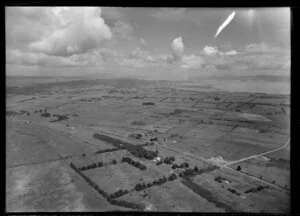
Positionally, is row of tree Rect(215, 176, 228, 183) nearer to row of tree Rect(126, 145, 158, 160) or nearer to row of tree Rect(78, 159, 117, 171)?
row of tree Rect(126, 145, 158, 160)

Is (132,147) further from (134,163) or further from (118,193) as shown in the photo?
(118,193)

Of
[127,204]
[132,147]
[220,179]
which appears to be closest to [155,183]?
[127,204]

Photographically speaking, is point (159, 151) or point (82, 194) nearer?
point (82, 194)

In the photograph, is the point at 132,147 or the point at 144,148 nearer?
the point at 144,148

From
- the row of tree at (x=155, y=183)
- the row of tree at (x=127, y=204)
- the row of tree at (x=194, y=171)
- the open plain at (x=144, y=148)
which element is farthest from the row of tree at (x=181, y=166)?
→ the row of tree at (x=127, y=204)

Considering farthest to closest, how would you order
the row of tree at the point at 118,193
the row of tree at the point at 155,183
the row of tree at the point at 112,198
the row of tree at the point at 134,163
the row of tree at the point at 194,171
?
1. the row of tree at the point at 134,163
2. the row of tree at the point at 194,171
3. the row of tree at the point at 155,183
4. the row of tree at the point at 118,193
5. the row of tree at the point at 112,198

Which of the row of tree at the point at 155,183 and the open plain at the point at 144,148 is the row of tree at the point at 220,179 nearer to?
the open plain at the point at 144,148

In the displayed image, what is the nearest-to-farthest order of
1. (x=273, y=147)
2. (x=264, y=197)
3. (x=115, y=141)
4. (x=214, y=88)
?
1. (x=264, y=197)
2. (x=273, y=147)
3. (x=214, y=88)
4. (x=115, y=141)

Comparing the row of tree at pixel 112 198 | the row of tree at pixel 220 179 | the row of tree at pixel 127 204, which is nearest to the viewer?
the row of tree at pixel 127 204

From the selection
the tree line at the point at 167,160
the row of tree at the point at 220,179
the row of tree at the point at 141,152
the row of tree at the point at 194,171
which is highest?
the row of tree at the point at 141,152
